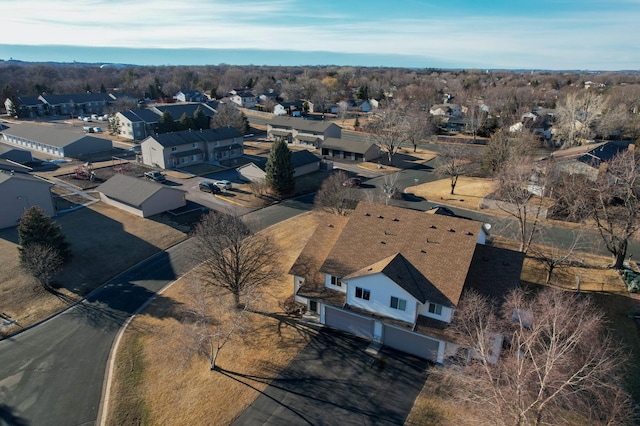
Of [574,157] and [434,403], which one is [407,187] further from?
[434,403]

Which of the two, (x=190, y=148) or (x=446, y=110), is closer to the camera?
(x=190, y=148)

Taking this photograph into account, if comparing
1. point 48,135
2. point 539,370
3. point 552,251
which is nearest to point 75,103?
point 48,135

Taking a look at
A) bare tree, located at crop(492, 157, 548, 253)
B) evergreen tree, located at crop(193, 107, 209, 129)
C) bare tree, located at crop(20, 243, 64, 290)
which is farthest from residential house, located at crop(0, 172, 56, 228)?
bare tree, located at crop(492, 157, 548, 253)

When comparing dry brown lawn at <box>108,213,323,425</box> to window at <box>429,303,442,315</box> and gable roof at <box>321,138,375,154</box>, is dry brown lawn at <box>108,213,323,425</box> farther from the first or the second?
gable roof at <box>321,138,375,154</box>

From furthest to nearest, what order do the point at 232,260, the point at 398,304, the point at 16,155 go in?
the point at 16,155
the point at 232,260
the point at 398,304

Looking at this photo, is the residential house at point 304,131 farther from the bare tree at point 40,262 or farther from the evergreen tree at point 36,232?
the bare tree at point 40,262

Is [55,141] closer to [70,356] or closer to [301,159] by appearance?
[301,159]

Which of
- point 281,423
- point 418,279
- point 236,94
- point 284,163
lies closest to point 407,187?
point 284,163
